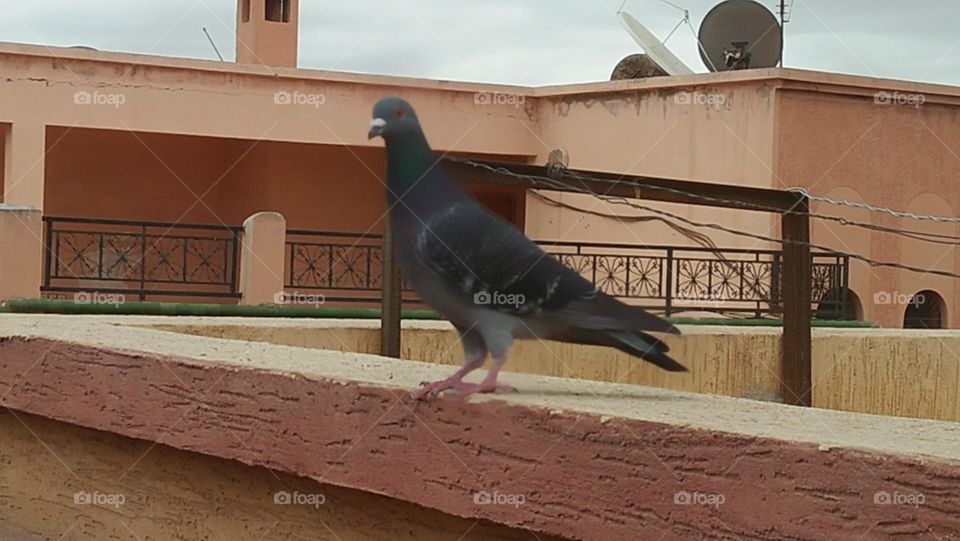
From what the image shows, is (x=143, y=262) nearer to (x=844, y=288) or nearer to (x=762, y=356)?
(x=844, y=288)

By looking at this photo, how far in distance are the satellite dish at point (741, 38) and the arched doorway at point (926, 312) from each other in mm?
3283

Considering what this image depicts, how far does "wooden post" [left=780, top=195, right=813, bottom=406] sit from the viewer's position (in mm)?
4359

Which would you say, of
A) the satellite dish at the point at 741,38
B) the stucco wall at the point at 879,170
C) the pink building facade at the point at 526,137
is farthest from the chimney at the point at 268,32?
the stucco wall at the point at 879,170

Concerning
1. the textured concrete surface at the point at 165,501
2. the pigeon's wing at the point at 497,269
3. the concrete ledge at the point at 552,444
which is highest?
the pigeon's wing at the point at 497,269

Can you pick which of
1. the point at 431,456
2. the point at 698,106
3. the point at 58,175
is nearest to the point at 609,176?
the point at 431,456

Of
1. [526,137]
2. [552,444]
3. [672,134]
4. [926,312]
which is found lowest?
[552,444]

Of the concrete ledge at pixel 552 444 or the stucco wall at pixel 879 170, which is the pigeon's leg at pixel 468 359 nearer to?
the concrete ledge at pixel 552 444

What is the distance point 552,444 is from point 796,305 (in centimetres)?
221

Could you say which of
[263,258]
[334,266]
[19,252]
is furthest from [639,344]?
[334,266]

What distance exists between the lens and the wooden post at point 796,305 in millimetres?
4359

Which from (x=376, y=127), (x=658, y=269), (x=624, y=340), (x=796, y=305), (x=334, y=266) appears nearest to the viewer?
(x=376, y=127)

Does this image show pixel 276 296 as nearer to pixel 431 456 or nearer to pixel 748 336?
pixel 748 336

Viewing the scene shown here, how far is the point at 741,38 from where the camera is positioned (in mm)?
18578

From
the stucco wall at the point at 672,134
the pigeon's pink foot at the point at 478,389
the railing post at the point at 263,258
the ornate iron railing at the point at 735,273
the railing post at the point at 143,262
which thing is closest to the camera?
the pigeon's pink foot at the point at 478,389
